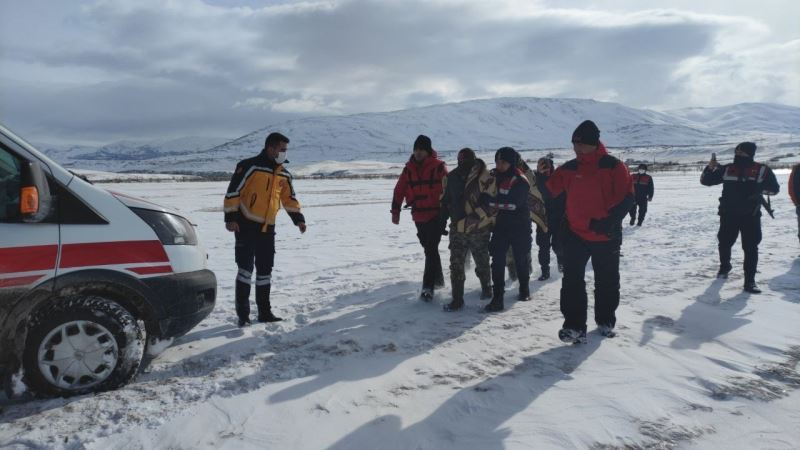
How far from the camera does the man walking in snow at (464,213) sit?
570 centimetres

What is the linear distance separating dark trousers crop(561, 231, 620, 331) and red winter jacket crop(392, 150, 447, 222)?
68.0 inches

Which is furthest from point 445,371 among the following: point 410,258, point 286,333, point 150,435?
point 410,258

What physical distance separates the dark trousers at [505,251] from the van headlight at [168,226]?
3.25 m

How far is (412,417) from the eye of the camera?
323 cm

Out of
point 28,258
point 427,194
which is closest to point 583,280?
point 427,194

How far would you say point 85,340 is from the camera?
3396 millimetres

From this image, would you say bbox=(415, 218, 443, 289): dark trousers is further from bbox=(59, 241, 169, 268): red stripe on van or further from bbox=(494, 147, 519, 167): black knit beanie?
bbox=(59, 241, 169, 268): red stripe on van

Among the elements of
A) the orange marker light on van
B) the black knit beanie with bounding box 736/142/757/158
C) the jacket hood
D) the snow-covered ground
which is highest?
the black knit beanie with bounding box 736/142/757/158

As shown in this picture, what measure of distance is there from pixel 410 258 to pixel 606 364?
511 cm

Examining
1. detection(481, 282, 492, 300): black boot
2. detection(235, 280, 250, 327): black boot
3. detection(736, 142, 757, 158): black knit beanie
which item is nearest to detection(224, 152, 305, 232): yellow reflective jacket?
detection(235, 280, 250, 327): black boot

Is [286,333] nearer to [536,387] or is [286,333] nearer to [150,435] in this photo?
[150,435]

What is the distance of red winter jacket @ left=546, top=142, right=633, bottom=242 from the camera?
446 centimetres

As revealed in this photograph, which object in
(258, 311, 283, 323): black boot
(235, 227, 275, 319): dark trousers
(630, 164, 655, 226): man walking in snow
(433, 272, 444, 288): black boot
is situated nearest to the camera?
(235, 227, 275, 319): dark trousers

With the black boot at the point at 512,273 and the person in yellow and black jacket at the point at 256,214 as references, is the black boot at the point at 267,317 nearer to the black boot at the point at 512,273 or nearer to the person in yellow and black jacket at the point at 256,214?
the person in yellow and black jacket at the point at 256,214
